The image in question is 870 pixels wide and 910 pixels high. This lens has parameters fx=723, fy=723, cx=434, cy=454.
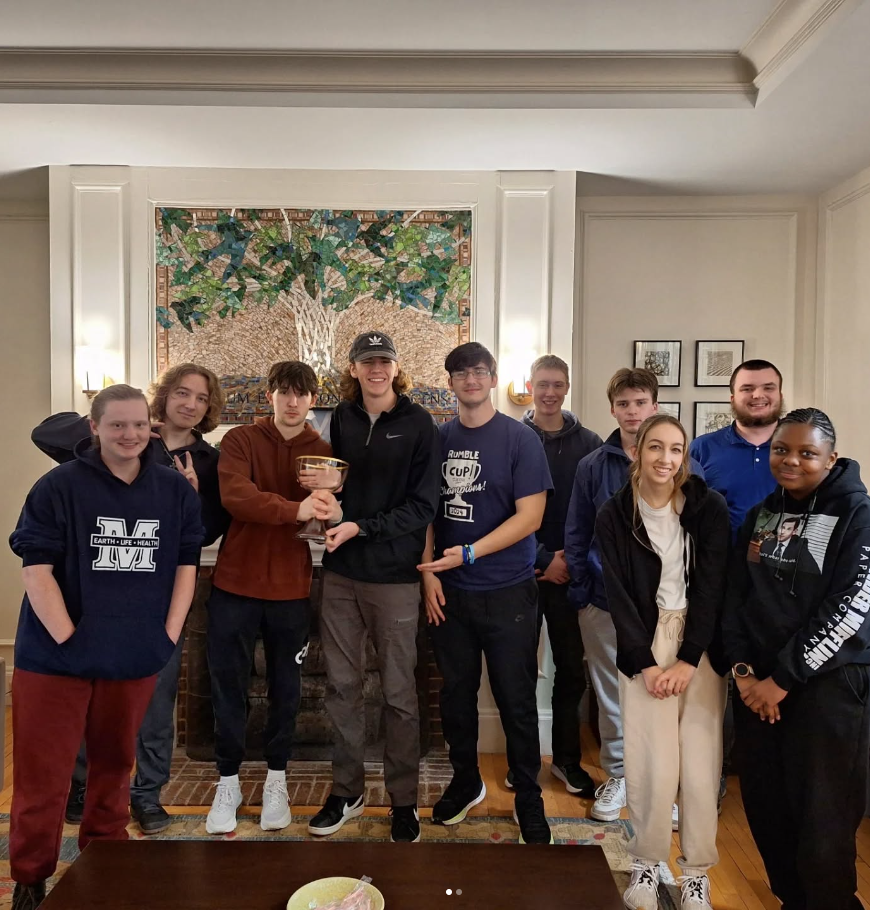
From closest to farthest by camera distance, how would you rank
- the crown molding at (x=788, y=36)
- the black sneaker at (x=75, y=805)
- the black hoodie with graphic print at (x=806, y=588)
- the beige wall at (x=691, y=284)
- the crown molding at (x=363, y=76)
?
the black hoodie with graphic print at (x=806, y=588), the crown molding at (x=788, y=36), the black sneaker at (x=75, y=805), the crown molding at (x=363, y=76), the beige wall at (x=691, y=284)

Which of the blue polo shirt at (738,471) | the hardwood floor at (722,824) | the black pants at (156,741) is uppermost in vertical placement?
the blue polo shirt at (738,471)

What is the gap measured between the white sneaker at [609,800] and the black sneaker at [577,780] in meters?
0.10

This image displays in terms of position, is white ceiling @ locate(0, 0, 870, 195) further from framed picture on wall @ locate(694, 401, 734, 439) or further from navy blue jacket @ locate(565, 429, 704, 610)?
navy blue jacket @ locate(565, 429, 704, 610)

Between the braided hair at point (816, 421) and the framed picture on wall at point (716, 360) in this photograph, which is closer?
the braided hair at point (816, 421)

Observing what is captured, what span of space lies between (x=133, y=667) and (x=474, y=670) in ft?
3.86

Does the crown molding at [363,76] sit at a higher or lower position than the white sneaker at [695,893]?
higher

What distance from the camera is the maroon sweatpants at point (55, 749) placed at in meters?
2.07

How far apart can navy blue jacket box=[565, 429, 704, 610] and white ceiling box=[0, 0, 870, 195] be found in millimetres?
1535

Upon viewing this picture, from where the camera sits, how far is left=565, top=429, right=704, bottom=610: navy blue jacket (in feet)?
9.23

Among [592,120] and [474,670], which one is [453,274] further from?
[474,670]

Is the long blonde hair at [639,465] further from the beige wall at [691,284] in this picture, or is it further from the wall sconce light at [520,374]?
the beige wall at [691,284]

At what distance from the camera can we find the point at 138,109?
317cm

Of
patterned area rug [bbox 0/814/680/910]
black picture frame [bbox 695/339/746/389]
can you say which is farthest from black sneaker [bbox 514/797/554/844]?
black picture frame [bbox 695/339/746/389]

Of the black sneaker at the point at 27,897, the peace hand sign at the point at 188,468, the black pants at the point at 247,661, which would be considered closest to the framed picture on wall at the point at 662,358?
the black pants at the point at 247,661
